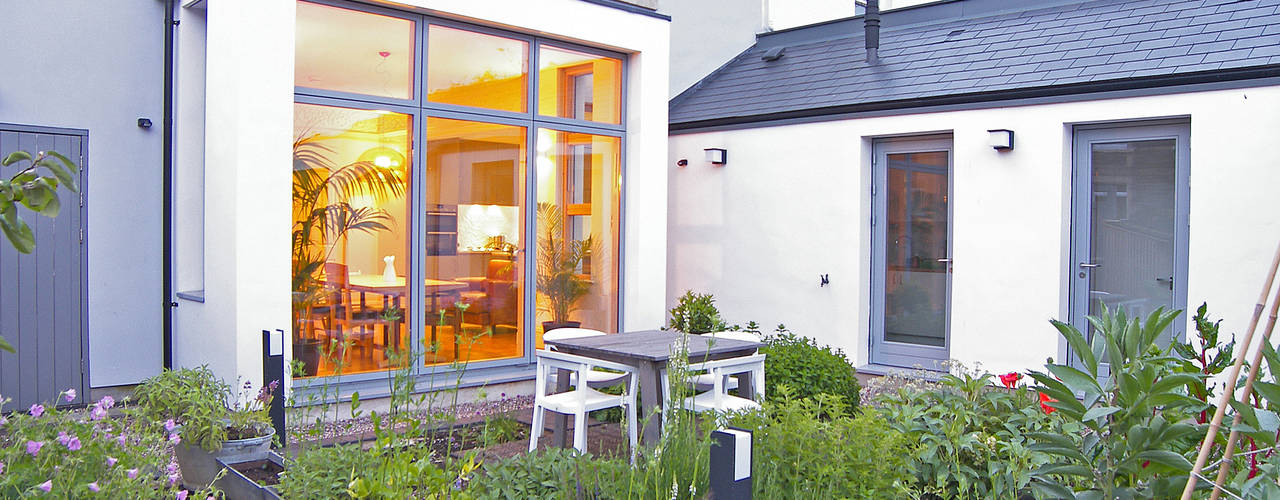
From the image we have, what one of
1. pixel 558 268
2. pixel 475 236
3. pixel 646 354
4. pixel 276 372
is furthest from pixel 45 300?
pixel 646 354

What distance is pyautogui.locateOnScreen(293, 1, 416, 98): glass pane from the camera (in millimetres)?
6273

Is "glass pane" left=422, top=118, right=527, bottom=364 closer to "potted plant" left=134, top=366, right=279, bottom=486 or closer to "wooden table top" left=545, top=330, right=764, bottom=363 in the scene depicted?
"wooden table top" left=545, top=330, right=764, bottom=363

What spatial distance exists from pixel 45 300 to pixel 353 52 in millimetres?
2640

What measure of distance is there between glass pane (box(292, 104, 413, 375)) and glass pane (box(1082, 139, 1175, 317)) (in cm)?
505

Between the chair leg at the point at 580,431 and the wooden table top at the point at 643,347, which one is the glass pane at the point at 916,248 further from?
the chair leg at the point at 580,431

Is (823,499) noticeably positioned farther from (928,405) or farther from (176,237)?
(176,237)

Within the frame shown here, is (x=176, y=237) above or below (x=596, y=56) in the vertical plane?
below

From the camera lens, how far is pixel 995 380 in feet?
24.8

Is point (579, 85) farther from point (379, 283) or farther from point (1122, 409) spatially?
point (1122, 409)

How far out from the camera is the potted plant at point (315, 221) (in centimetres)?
625

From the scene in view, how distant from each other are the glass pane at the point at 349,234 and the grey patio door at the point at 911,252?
4.11 m

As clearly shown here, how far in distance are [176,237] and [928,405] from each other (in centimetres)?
543

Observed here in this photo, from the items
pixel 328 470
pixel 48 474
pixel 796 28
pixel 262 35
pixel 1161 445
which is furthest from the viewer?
pixel 796 28

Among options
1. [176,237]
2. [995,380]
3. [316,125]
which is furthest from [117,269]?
[995,380]
